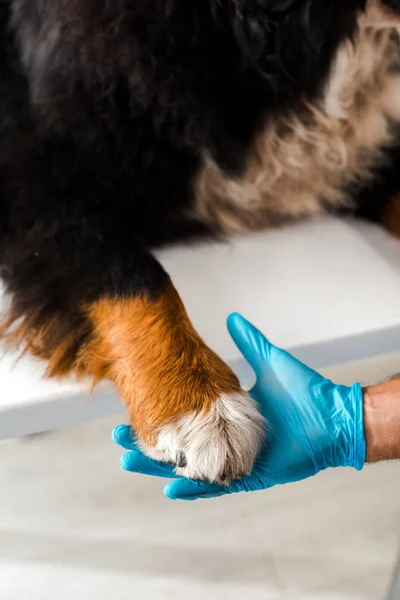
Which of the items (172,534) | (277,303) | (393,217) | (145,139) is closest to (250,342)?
(277,303)

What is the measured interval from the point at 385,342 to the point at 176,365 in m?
0.27

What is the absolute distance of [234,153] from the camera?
87 cm

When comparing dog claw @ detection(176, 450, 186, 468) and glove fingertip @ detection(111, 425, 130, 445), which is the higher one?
dog claw @ detection(176, 450, 186, 468)

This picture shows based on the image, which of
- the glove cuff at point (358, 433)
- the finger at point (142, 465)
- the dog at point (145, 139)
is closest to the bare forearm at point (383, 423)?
the glove cuff at point (358, 433)

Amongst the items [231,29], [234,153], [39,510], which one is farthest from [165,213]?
[39,510]

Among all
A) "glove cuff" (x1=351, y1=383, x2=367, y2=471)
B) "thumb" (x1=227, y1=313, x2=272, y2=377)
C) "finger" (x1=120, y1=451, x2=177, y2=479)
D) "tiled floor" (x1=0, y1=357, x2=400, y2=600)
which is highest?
"thumb" (x1=227, y1=313, x2=272, y2=377)

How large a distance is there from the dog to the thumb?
0.04 metres

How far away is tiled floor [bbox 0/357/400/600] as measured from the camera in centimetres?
111

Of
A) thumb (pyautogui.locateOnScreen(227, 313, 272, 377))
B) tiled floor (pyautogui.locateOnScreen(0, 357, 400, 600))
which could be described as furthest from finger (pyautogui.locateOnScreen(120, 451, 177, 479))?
tiled floor (pyautogui.locateOnScreen(0, 357, 400, 600))

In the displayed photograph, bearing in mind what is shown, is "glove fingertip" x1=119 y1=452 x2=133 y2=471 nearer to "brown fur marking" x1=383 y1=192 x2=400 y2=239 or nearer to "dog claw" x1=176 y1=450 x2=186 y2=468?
"dog claw" x1=176 y1=450 x2=186 y2=468

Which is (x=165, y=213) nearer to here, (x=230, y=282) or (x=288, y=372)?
(x=230, y=282)

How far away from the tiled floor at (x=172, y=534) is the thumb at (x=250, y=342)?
1.85ft

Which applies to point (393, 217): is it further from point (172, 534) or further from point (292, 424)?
point (172, 534)

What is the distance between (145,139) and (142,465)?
0.41 meters
